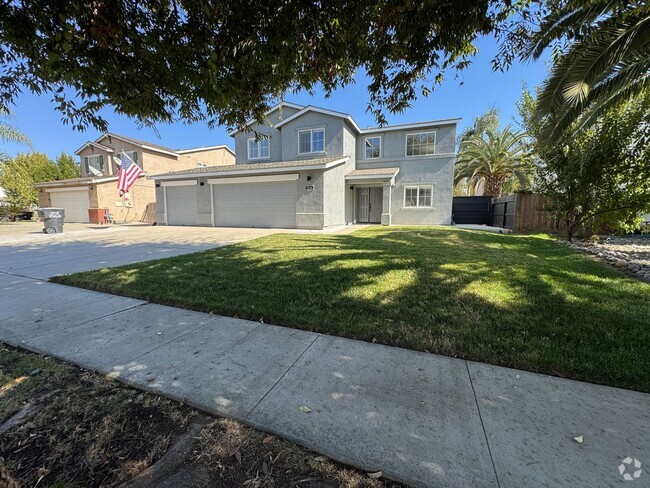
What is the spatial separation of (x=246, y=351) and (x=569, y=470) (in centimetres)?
257

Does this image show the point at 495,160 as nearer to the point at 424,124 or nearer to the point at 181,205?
the point at 424,124

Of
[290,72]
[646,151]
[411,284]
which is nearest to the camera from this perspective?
[290,72]

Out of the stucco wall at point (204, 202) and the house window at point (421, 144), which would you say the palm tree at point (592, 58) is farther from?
the stucco wall at point (204, 202)

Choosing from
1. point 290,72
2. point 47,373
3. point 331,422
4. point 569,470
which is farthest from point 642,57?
point 47,373

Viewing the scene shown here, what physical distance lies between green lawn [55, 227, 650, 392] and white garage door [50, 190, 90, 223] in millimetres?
20487

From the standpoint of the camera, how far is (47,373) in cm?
260

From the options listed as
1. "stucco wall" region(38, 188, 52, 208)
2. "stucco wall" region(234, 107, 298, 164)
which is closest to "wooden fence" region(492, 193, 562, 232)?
"stucco wall" region(234, 107, 298, 164)

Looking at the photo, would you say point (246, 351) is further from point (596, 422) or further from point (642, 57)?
point (642, 57)

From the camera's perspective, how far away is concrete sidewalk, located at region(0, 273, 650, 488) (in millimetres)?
1704

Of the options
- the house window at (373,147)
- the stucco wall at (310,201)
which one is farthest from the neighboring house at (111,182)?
the house window at (373,147)

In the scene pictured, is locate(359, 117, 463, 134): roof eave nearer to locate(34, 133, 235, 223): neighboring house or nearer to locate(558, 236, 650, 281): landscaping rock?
locate(558, 236, 650, 281): landscaping rock

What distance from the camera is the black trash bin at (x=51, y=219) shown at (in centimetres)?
1338

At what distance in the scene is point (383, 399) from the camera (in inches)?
88.7

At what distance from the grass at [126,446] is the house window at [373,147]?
17.9 meters
